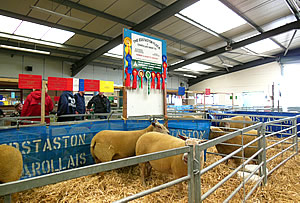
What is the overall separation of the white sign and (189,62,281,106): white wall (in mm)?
14546

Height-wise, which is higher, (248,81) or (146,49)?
(248,81)

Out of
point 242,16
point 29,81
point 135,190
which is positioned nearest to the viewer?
point 135,190

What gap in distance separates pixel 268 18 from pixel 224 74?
10.1 m

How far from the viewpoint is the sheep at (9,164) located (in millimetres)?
1896

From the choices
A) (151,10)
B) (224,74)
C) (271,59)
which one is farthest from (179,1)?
(224,74)

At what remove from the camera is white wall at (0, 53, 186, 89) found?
1023 centimetres

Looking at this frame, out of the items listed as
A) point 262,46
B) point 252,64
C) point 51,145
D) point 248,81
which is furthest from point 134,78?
point 248,81

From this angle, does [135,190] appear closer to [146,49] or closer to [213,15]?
[146,49]

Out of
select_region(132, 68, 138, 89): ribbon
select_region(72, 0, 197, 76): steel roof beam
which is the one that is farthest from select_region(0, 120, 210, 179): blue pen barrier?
select_region(72, 0, 197, 76): steel roof beam

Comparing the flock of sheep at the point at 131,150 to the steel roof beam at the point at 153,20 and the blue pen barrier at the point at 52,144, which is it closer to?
the blue pen barrier at the point at 52,144

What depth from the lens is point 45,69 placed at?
11.7 meters

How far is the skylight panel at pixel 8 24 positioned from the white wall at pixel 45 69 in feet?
8.92

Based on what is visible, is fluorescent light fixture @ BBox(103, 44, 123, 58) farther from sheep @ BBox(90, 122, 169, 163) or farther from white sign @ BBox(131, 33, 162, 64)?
sheep @ BBox(90, 122, 169, 163)

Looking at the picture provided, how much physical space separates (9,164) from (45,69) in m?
11.5
